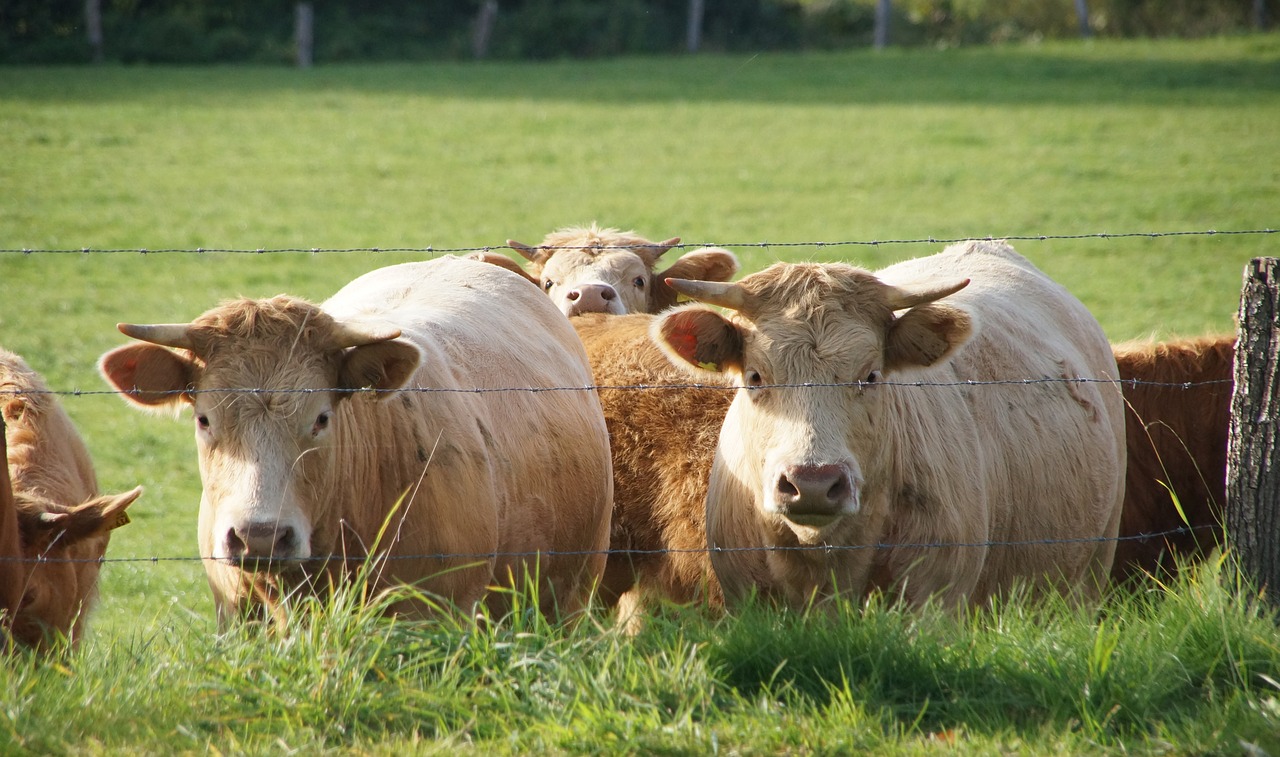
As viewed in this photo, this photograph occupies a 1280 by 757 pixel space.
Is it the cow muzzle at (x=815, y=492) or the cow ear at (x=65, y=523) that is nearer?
the cow muzzle at (x=815, y=492)

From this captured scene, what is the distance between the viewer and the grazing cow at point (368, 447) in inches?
153

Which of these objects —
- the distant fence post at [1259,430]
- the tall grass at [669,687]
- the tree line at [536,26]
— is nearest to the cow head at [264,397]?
the tall grass at [669,687]

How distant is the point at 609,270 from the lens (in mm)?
7680

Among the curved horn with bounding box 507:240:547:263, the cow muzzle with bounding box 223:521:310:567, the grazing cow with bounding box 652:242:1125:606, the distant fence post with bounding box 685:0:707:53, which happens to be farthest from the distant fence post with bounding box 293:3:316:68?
the cow muzzle with bounding box 223:521:310:567

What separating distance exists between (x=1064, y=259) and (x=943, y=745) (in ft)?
53.1

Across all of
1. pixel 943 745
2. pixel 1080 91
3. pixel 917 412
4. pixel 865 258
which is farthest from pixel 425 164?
pixel 943 745

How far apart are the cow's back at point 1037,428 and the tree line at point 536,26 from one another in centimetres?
2991

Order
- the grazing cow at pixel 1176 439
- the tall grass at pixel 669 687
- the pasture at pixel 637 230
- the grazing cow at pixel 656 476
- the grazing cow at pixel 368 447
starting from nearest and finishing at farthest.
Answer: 1. the tall grass at pixel 669 687
2. the pasture at pixel 637 230
3. the grazing cow at pixel 368 447
4. the grazing cow at pixel 656 476
5. the grazing cow at pixel 1176 439

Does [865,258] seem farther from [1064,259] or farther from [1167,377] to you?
[1167,377]

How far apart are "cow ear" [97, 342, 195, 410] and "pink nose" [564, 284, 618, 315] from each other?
3.36 meters

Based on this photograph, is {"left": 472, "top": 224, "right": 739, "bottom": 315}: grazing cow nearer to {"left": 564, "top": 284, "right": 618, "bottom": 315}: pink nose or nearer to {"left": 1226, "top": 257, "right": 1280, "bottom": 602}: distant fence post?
{"left": 564, "top": 284, "right": 618, "bottom": 315}: pink nose

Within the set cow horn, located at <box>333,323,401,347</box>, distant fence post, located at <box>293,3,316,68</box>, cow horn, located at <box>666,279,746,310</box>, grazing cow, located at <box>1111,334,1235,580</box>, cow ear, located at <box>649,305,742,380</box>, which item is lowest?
grazing cow, located at <box>1111,334,1235,580</box>

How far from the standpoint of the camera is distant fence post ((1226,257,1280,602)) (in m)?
4.07

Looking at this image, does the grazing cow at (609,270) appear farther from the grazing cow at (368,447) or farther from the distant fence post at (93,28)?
the distant fence post at (93,28)
